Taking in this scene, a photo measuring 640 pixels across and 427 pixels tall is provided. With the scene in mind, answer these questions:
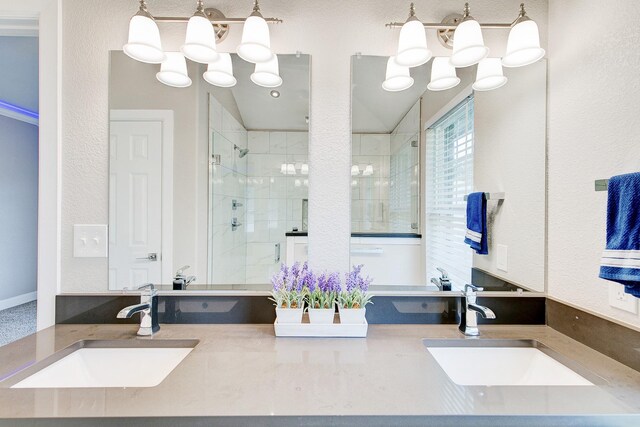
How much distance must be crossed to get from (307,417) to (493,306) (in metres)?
0.94

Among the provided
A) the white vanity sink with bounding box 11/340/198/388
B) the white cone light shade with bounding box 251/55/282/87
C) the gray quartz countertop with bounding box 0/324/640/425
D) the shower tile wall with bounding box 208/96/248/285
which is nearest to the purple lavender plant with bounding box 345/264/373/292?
the gray quartz countertop with bounding box 0/324/640/425

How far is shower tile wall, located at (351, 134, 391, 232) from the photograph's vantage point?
1.30m

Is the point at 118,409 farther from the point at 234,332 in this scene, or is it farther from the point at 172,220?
the point at 172,220

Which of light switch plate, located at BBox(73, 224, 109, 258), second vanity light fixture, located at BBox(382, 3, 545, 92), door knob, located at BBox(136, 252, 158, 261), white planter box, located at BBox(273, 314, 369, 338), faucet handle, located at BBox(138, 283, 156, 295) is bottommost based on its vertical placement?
white planter box, located at BBox(273, 314, 369, 338)

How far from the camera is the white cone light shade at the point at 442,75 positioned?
1.30 metres

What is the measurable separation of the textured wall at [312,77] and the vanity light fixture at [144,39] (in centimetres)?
10

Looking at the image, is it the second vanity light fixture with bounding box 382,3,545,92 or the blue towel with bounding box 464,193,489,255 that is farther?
the blue towel with bounding box 464,193,489,255

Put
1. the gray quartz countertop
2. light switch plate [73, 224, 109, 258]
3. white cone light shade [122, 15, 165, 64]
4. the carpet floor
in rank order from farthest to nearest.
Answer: the carpet floor, light switch plate [73, 224, 109, 258], white cone light shade [122, 15, 165, 64], the gray quartz countertop

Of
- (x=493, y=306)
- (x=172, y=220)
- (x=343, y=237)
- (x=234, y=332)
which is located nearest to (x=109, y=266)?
(x=172, y=220)

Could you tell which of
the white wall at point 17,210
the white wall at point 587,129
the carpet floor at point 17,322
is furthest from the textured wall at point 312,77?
the white wall at point 17,210

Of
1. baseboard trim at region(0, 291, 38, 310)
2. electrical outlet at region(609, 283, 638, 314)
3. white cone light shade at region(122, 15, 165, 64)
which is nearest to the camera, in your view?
electrical outlet at region(609, 283, 638, 314)

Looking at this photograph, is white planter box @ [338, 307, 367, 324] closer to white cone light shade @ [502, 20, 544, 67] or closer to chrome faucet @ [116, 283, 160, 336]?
chrome faucet @ [116, 283, 160, 336]

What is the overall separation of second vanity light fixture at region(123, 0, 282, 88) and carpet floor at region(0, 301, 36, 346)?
310 cm

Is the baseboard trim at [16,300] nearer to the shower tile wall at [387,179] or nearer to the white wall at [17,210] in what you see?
the white wall at [17,210]
